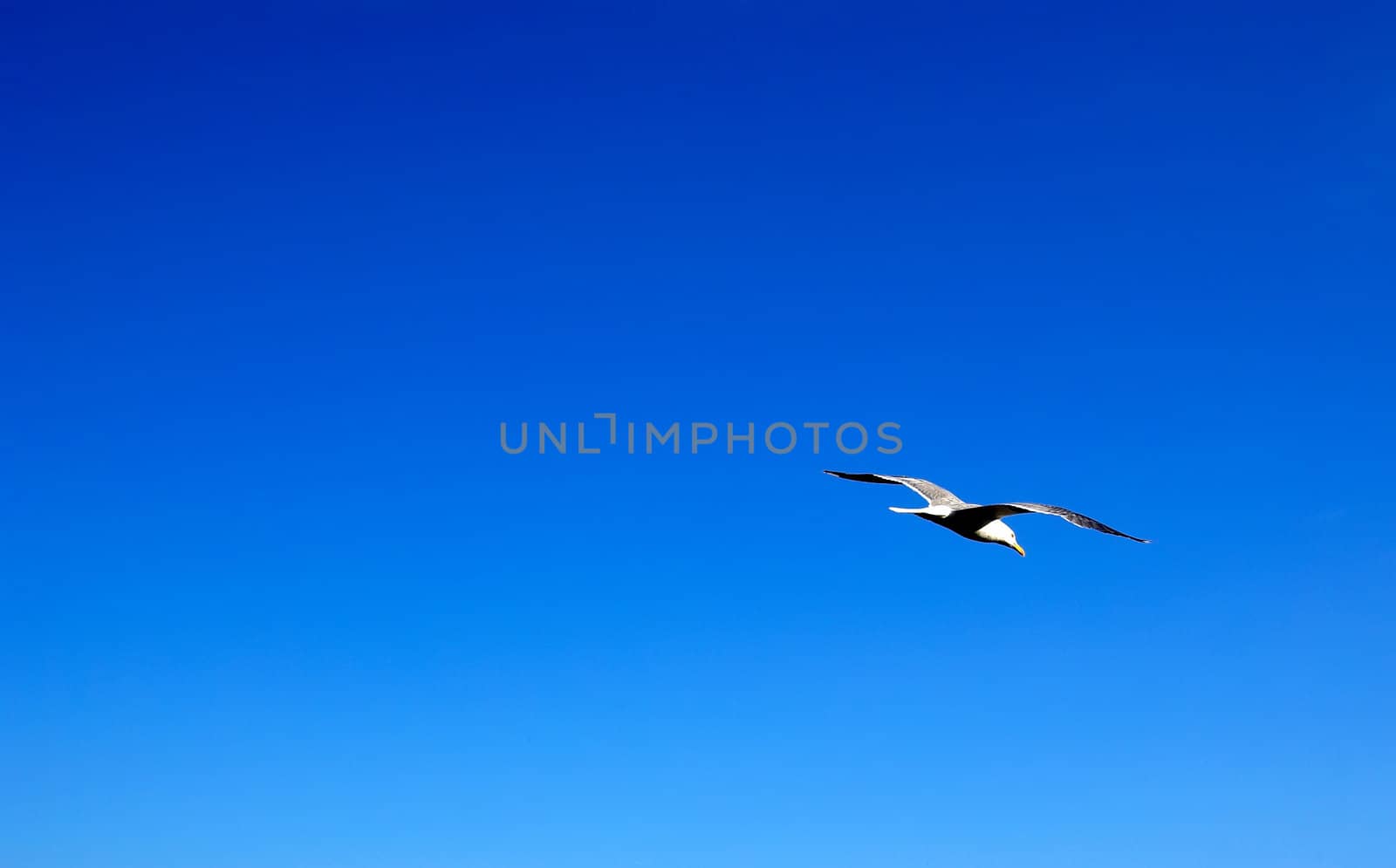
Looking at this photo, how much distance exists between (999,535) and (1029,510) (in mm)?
5805

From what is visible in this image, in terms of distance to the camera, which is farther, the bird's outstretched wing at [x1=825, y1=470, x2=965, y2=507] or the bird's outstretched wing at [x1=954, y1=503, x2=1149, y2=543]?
the bird's outstretched wing at [x1=825, y1=470, x2=965, y2=507]

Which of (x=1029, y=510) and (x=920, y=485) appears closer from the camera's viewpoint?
(x=1029, y=510)

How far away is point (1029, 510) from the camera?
96.2ft

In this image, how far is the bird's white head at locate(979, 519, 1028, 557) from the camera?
1366 inches

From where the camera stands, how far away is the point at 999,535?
35000 mm

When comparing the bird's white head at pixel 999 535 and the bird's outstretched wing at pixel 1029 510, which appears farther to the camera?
the bird's white head at pixel 999 535

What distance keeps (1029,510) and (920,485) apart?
7.53 meters

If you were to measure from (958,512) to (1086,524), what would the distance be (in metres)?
5.64

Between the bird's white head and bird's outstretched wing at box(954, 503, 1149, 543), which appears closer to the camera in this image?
bird's outstretched wing at box(954, 503, 1149, 543)

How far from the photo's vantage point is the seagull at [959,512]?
32.5 m

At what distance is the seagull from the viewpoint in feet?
107

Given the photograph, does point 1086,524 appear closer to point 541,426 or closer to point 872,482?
point 872,482

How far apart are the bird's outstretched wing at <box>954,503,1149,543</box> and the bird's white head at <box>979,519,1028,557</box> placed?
2.33ft

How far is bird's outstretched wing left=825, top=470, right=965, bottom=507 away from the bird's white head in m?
1.09
